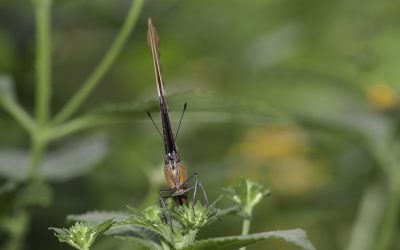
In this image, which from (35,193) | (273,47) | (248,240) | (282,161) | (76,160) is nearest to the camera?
(248,240)

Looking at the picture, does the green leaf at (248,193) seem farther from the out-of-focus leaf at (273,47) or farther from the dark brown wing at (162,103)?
the out-of-focus leaf at (273,47)

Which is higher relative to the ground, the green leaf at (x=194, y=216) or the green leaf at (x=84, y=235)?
the green leaf at (x=194, y=216)

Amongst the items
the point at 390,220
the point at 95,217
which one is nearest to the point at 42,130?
the point at 95,217

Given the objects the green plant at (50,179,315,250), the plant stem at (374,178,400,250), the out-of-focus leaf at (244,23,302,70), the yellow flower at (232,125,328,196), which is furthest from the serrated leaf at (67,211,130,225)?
the out-of-focus leaf at (244,23,302,70)

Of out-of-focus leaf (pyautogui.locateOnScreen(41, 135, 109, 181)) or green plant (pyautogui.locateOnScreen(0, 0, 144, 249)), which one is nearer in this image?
green plant (pyautogui.locateOnScreen(0, 0, 144, 249))

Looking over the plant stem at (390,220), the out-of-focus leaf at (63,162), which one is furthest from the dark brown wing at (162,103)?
the out-of-focus leaf at (63,162)

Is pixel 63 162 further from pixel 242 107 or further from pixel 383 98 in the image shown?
pixel 383 98

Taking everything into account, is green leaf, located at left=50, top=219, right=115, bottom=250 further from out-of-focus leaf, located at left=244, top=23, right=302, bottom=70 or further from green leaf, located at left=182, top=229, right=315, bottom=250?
out-of-focus leaf, located at left=244, top=23, right=302, bottom=70
